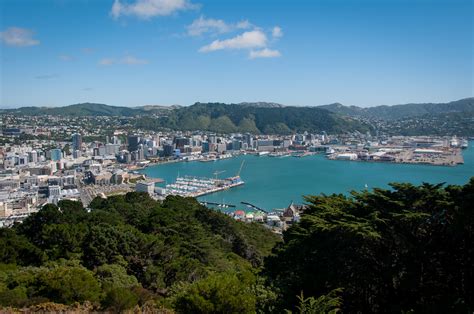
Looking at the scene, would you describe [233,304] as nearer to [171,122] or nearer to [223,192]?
[223,192]

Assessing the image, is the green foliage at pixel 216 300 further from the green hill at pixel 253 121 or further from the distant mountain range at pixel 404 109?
the distant mountain range at pixel 404 109

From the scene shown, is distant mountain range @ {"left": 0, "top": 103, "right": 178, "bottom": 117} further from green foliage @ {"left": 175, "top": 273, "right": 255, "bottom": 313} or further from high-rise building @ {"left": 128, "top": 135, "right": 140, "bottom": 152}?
green foliage @ {"left": 175, "top": 273, "right": 255, "bottom": 313}

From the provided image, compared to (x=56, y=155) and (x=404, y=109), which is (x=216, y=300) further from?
(x=404, y=109)

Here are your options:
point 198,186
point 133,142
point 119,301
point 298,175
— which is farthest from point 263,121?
point 119,301

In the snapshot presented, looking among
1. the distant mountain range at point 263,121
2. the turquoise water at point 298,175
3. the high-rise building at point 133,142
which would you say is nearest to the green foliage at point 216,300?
the turquoise water at point 298,175

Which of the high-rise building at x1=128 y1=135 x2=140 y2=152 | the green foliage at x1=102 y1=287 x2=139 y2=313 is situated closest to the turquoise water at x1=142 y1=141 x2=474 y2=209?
the high-rise building at x1=128 y1=135 x2=140 y2=152

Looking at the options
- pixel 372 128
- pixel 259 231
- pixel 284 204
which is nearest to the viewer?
pixel 259 231

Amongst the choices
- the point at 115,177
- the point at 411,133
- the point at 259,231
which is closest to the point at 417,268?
the point at 259,231
